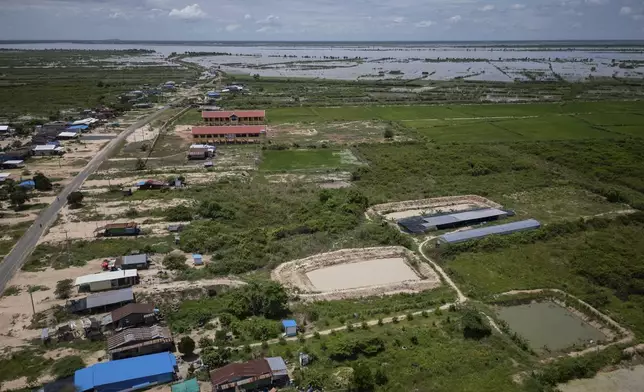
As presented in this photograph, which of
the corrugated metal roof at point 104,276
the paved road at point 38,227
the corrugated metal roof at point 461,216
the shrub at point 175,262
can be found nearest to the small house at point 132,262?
the corrugated metal roof at point 104,276

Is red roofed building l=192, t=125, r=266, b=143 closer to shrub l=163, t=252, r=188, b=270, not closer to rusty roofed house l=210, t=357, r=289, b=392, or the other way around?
shrub l=163, t=252, r=188, b=270

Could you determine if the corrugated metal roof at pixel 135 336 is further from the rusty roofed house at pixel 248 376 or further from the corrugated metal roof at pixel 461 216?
the corrugated metal roof at pixel 461 216

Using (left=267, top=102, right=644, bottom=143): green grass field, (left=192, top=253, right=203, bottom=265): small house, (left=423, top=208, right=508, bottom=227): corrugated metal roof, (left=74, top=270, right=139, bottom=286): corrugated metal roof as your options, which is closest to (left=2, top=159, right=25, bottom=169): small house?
(left=74, top=270, right=139, bottom=286): corrugated metal roof

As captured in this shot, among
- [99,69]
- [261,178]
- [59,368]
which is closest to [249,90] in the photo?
[261,178]

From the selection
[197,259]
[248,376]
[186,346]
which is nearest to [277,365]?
[248,376]

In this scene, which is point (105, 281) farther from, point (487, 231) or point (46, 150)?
point (46, 150)

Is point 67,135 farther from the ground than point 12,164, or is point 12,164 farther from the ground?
point 67,135
